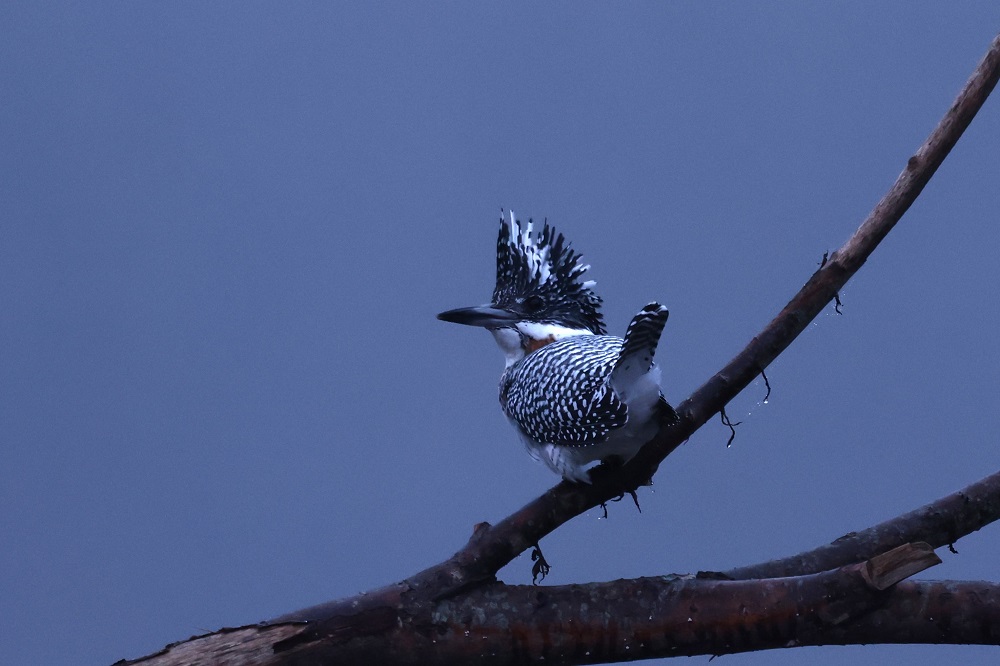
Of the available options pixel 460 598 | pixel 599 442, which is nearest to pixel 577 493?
pixel 599 442


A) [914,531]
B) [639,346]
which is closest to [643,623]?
[639,346]

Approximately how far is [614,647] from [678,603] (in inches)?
5.7

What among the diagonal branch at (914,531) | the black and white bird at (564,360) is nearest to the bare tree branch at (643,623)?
the diagonal branch at (914,531)

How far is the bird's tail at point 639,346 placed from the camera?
5.97ft

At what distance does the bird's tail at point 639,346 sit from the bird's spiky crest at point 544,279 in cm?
58

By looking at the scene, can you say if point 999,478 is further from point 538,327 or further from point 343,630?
point 343,630

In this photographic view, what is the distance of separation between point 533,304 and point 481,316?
148 mm

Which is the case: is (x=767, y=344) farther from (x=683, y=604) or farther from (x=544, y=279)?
(x=544, y=279)

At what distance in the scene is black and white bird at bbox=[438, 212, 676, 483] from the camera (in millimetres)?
1991

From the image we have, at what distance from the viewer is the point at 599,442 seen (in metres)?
2.05

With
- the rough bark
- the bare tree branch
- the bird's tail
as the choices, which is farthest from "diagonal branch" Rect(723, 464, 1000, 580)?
the bird's tail

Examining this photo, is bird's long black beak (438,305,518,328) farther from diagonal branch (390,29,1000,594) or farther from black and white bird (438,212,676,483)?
diagonal branch (390,29,1000,594)

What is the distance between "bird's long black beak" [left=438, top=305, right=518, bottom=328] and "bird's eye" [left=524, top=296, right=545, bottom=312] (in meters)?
0.05

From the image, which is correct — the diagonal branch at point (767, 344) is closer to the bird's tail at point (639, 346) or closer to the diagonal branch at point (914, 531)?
the bird's tail at point (639, 346)
